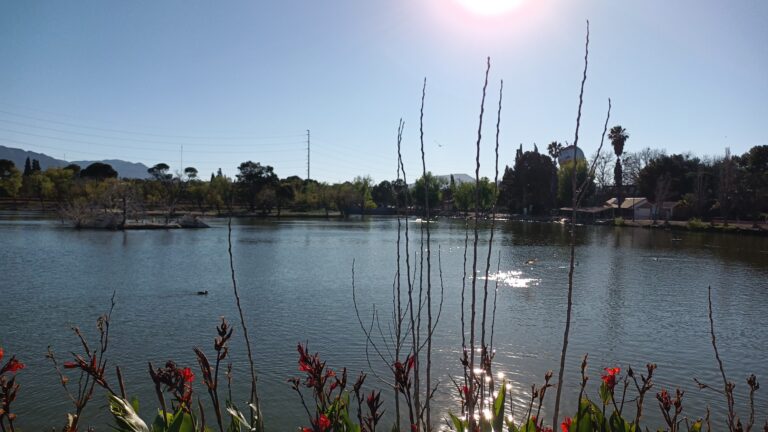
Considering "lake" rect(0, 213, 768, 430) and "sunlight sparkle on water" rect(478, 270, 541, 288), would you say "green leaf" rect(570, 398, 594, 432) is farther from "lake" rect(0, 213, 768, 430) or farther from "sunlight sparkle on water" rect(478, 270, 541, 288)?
"sunlight sparkle on water" rect(478, 270, 541, 288)

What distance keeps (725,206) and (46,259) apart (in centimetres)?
5706

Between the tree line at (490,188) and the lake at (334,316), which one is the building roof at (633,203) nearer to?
the tree line at (490,188)

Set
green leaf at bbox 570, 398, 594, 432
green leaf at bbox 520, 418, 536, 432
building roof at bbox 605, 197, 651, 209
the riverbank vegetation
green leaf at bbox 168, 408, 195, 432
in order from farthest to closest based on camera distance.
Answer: building roof at bbox 605, 197, 651, 209 → the riverbank vegetation → green leaf at bbox 570, 398, 594, 432 → green leaf at bbox 520, 418, 536, 432 → green leaf at bbox 168, 408, 195, 432

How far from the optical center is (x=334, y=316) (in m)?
14.0

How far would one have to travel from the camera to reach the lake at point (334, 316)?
9.27m

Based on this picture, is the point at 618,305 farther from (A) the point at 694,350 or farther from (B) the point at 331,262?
(B) the point at 331,262

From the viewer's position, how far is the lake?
9.27m

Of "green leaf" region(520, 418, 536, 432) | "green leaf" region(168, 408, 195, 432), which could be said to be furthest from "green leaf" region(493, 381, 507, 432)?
"green leaf" region(168, 408, 195, 432)

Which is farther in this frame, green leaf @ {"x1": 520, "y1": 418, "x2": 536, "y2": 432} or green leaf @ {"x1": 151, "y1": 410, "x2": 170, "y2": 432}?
green leaf @ {"x1": 520, "y1": 418, "x2": 536, "y2": 432}

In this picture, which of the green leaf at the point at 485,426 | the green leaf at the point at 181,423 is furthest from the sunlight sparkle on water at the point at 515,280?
the green leaf at the point at 181,423

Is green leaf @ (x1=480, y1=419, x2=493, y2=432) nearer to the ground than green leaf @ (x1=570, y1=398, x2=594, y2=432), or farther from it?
farther from it

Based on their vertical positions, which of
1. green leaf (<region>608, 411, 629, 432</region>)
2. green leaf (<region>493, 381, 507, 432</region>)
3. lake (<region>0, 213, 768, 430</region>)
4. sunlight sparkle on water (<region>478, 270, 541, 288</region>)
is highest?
green leaf (<region>493, 381, 507, 432</region>)

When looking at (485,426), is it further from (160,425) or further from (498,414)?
(160,425)

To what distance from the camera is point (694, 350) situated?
37.9ft
